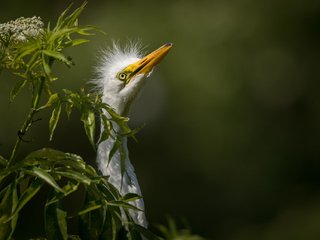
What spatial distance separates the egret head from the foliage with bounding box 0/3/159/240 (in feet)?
5.10

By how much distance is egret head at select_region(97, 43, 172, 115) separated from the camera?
14.4 feet

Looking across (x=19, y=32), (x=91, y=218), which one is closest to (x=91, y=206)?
(x=91, y=218)

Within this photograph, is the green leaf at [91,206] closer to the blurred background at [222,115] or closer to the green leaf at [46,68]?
the green leaf at [46,68]

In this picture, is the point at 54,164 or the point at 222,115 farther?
the point at 222,115

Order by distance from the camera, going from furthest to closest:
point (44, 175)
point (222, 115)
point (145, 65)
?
point (222, 115), point (145, 65), point (44, 175)

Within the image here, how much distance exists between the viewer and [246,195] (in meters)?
9.62

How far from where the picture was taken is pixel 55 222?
266 cm

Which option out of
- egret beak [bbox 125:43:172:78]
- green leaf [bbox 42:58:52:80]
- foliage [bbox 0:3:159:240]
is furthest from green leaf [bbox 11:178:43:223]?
egret beak [bbox 125:43:172:78]

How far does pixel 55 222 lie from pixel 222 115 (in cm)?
645

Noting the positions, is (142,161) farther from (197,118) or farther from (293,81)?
(293,81)

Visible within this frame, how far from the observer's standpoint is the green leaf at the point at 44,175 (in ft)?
8.52

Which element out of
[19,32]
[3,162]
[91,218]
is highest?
[19,32]

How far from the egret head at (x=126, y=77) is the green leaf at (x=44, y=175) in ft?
5.58

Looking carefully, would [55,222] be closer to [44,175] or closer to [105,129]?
[44,175]
